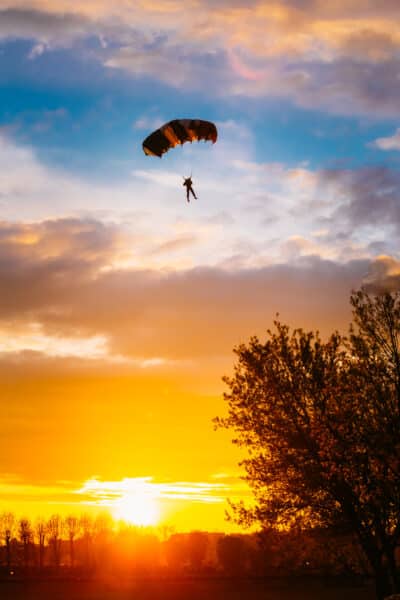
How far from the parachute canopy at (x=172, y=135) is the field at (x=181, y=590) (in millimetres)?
57640

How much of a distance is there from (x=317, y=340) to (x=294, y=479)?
6.78 m

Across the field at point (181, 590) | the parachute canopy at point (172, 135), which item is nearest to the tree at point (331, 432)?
the parachute canopy at point (172, 135)

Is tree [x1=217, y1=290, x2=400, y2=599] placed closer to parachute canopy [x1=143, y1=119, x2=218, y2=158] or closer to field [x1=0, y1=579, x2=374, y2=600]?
parachute canopy [x1=143, y1=119, x2=218, y2=158]

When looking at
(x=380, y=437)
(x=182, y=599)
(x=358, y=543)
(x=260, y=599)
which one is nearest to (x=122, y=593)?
(x=182, y=599)

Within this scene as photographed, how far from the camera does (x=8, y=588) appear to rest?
292ft

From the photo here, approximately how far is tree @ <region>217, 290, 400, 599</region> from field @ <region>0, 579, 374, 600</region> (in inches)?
2236

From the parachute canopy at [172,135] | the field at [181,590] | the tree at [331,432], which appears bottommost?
the field at [181,590]

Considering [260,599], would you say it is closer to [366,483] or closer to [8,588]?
[8,588]

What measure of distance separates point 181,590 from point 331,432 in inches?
2850

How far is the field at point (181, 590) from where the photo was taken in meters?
82.6

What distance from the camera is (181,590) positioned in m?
91.8

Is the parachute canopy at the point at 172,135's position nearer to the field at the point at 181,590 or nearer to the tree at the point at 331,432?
the tree at the point at 331,432

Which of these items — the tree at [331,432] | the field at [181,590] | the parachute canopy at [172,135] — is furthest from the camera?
the field at [181,590]

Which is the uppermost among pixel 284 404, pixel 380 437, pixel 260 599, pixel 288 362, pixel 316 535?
pixel 288 362
